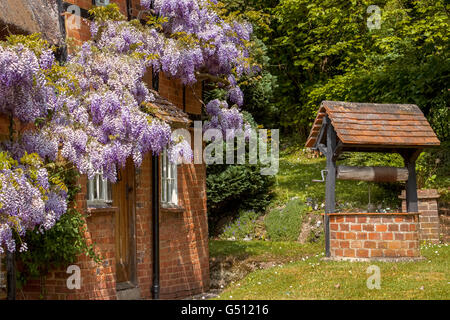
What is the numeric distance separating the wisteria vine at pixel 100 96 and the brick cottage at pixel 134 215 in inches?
21.5

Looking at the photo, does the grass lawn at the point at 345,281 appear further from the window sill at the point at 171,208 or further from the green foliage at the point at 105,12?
the green foliage at the point at 105,12

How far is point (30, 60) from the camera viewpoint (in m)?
7.64

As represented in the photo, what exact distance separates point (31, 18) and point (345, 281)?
591 centimetres

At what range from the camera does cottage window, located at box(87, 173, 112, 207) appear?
1043 centimetres

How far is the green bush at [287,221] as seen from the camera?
59.7ft

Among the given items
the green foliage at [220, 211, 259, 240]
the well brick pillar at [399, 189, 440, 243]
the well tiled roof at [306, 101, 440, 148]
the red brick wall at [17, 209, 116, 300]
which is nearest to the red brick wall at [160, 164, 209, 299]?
the red brick wall at [17, 209, 116, 300]

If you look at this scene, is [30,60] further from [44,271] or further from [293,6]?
[293,6]

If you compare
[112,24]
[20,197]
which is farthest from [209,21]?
[20,197]

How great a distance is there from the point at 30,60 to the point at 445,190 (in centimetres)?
1292

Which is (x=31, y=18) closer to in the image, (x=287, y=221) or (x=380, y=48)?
(x=287, y=221)

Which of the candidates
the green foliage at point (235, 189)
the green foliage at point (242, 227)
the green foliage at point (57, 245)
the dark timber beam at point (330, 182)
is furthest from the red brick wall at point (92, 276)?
the green foliage at point (242, 227)

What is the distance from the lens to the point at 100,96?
945 centimetres

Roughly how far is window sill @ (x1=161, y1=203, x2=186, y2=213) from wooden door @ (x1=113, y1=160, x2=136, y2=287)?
2.91ft

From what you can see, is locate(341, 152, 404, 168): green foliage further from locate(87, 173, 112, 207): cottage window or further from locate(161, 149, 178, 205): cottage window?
locate(87, 173, 112, 207): cottage window
